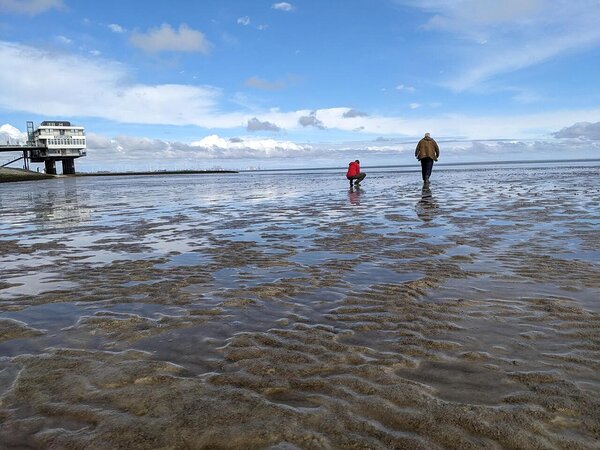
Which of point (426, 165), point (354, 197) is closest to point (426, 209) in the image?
point (354, 197)

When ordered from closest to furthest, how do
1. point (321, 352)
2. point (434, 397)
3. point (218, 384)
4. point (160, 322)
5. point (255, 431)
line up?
point (255, 431) < point (434, 397) < point (218, 384) < point (321, 352) < point (160, 322)

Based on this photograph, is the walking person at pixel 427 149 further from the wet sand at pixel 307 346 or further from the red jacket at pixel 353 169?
the wet sand at pixel 307 346

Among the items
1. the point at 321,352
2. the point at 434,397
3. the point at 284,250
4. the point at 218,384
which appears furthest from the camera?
the point at 284,250

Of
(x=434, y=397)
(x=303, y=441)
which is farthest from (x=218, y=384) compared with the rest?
(x=434, y=397)

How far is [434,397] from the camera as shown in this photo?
287 cm

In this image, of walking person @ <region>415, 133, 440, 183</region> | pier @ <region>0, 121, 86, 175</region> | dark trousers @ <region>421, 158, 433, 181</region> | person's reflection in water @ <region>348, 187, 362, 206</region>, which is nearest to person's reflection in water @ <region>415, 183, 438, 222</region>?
person's reflection in water @ <region>348, 187, 362, 206</region>

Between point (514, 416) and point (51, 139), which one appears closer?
point (514, 416)

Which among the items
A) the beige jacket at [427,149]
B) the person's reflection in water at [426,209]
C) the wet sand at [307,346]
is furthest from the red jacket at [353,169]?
the wet sand at [307,346]

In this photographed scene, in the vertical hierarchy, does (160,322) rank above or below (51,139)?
below

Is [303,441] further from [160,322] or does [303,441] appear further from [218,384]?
[160,322]

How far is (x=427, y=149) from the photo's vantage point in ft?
79.3

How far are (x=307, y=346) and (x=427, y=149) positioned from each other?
22236mm

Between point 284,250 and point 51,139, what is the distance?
3936 inches

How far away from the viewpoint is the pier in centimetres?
9056
